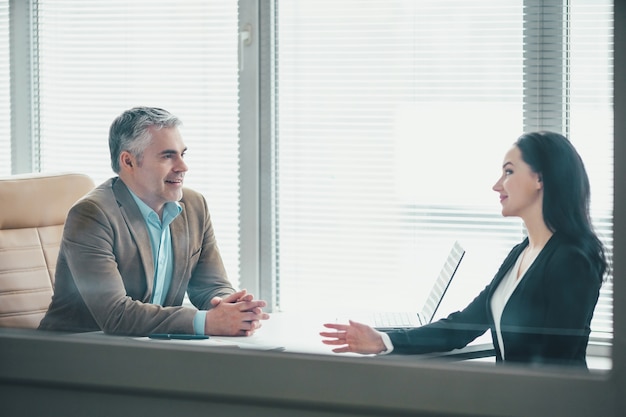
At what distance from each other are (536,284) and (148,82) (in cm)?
98

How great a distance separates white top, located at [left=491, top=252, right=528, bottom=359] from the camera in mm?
1198

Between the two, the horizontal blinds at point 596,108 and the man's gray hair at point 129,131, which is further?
the man's gray hair at point 129,131

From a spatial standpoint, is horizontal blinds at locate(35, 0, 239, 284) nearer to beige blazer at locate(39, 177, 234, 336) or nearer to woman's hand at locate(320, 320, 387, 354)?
beige blazer at locate(39, 177, 234, 336)

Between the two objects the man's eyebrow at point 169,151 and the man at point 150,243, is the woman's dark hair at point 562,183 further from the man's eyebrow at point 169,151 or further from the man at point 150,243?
the man's eyebrow at point 169,151

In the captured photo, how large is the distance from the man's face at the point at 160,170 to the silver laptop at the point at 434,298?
59 centimetres

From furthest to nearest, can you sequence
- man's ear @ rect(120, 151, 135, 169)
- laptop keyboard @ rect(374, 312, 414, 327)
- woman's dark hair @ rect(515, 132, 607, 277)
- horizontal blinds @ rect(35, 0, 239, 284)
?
1. man's ear @ rect(120, 151, 135, 169)
2. horizontal blinds @ rect(35, 0, 239, 284)
3. laptop keyboard @ rect(374, 312, 414, 327)
4. woman's dark hair @ rect(515, 132, 607, 277)

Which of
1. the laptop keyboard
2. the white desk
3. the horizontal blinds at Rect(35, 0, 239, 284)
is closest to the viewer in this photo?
the white desk

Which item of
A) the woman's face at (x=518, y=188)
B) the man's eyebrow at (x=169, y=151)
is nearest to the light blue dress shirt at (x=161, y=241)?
the man's eyebrow at (x=169, y=151)

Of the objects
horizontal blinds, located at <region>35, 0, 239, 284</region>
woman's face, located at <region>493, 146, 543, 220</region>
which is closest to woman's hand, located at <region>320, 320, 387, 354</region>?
woman's face, located at <region>493, 146, 543, 220</region>

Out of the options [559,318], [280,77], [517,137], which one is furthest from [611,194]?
[280,77]

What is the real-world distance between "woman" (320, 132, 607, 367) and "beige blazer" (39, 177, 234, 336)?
0.38 metres

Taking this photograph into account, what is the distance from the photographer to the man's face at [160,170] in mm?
1676

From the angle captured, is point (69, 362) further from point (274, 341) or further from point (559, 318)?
point (559, 318)

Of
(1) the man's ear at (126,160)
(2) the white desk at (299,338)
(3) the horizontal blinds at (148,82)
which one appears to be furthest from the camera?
(1) the man's ear at (126,160)
